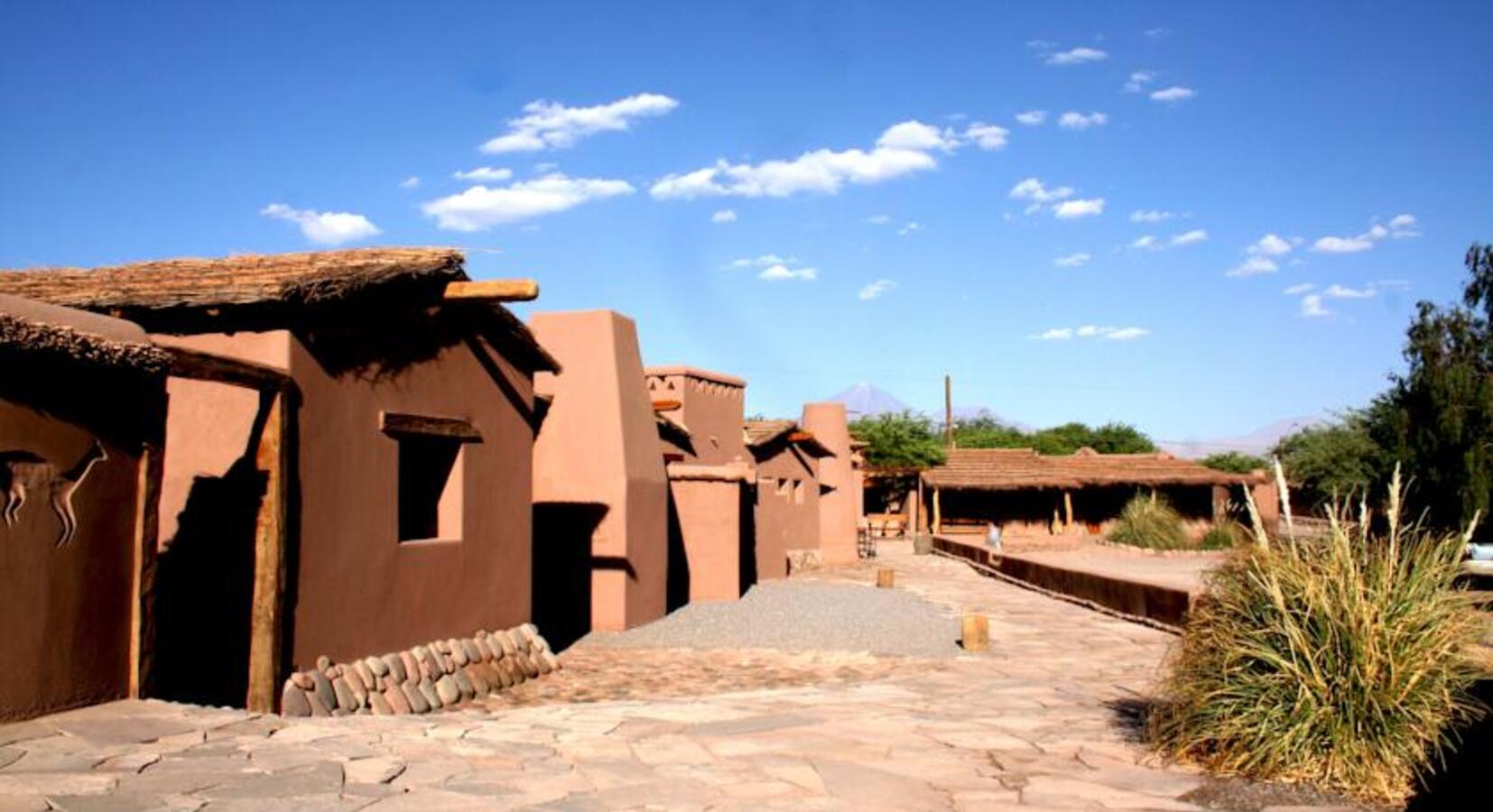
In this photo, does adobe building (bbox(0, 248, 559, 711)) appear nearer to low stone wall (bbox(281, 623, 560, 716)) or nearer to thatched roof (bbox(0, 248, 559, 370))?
thatched roof (bbox(0, 248, 559, 370))

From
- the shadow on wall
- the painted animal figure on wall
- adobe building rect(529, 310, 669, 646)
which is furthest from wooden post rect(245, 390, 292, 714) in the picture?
the shadow on wall

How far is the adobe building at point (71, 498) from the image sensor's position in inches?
229

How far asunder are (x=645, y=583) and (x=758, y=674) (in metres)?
4.34

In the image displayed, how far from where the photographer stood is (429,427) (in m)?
10.5

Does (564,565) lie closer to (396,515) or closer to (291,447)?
(396,515)

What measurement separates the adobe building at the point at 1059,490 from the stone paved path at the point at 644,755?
28861mm

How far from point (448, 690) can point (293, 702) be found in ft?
6.56

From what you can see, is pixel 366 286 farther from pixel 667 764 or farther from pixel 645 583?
pixel 645 583

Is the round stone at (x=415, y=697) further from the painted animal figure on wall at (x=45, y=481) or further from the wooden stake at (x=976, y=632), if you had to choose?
the wooden stake at (x=976, y=632)

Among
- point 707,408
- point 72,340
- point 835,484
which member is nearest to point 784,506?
point 707,408

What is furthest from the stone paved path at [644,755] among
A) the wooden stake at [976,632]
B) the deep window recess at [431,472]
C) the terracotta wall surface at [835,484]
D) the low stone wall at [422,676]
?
the terracotta wall surface at [835,484]

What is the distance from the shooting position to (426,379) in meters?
10.7

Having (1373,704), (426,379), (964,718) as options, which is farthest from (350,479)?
(1373,704)

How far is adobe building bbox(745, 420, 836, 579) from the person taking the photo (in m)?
24.3
